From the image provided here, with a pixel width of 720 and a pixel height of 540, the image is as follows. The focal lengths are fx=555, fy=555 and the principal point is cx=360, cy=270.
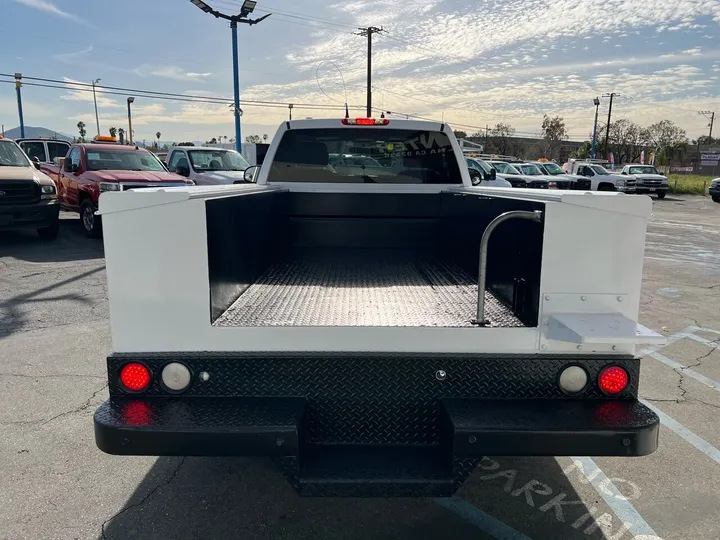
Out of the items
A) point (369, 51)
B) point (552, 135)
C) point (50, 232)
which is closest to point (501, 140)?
point (552, 135)

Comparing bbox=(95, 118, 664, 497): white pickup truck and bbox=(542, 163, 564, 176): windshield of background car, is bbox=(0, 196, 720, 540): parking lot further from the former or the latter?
bbox=(542, 163, 564, 176): windshield of background car

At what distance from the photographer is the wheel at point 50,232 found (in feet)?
36.9

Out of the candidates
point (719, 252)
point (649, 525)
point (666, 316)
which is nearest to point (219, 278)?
point (649, 525)

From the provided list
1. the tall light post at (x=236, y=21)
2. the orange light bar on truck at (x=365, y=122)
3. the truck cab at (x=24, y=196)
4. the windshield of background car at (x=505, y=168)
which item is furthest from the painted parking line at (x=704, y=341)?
the windshield of background car at (x=505, y=168)

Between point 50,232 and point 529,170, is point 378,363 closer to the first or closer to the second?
point 50,232

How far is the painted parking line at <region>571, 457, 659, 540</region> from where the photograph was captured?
274 cm

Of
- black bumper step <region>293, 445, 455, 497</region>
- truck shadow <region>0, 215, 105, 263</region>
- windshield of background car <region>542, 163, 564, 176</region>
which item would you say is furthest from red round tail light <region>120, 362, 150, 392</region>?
windshield of background car <region>542, 163, 564, 176</region>

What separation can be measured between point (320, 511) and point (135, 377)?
1.20 meters

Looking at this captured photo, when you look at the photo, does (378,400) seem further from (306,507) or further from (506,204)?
(506,204)

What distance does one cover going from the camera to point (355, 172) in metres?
5.11

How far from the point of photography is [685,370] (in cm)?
493

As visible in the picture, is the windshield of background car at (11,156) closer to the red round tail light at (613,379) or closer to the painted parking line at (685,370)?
the painted parking line at (685,370)

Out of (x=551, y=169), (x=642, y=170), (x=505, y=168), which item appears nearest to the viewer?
(x=505, y=168)

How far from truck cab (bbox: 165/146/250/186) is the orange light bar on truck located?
852 cm
